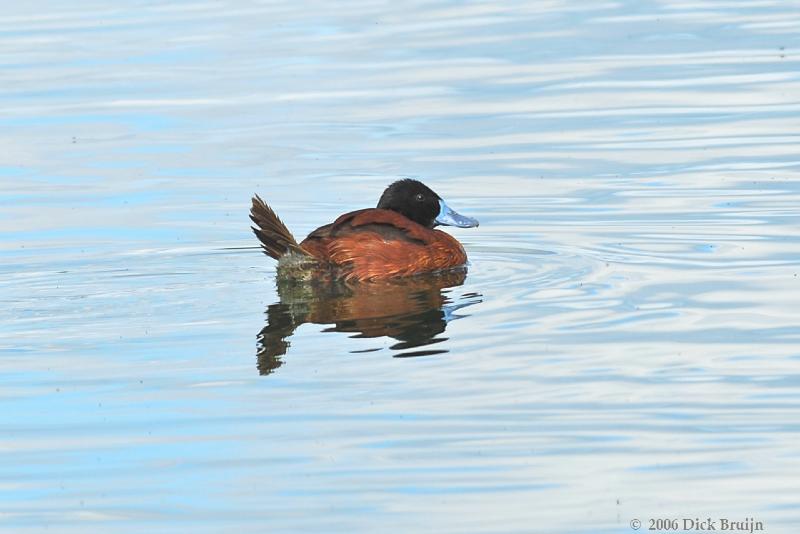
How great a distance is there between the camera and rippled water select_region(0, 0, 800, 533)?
23.5ft

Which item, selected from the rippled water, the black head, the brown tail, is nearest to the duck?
the brown tail

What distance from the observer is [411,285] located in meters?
11.8

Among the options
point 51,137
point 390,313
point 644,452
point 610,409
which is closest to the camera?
point 644,452

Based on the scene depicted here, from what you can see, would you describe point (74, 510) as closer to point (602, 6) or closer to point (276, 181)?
point (276, 181)

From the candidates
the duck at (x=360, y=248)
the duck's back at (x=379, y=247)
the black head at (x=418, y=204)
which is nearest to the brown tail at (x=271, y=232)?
the duck at (x=360, y=248)

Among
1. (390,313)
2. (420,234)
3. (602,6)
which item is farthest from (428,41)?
(390,313)

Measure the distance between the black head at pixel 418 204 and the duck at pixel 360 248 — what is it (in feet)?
1.26

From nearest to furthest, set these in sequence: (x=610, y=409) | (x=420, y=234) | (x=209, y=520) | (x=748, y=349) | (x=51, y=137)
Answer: (x=209, y=520) < (x=610, y=409) < (x=748, y=349) < (x=420, y=234) < (x=51, y=137)

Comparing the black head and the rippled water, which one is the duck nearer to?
the rippled water

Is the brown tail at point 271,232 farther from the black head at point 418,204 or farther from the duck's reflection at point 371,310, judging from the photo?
the black head at point 418,204

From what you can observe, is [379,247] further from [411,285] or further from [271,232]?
[271,232]

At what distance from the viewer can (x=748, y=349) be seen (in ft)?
30.1

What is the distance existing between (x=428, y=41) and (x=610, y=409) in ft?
46.9

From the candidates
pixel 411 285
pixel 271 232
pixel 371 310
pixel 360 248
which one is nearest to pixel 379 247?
pixel 360 248
